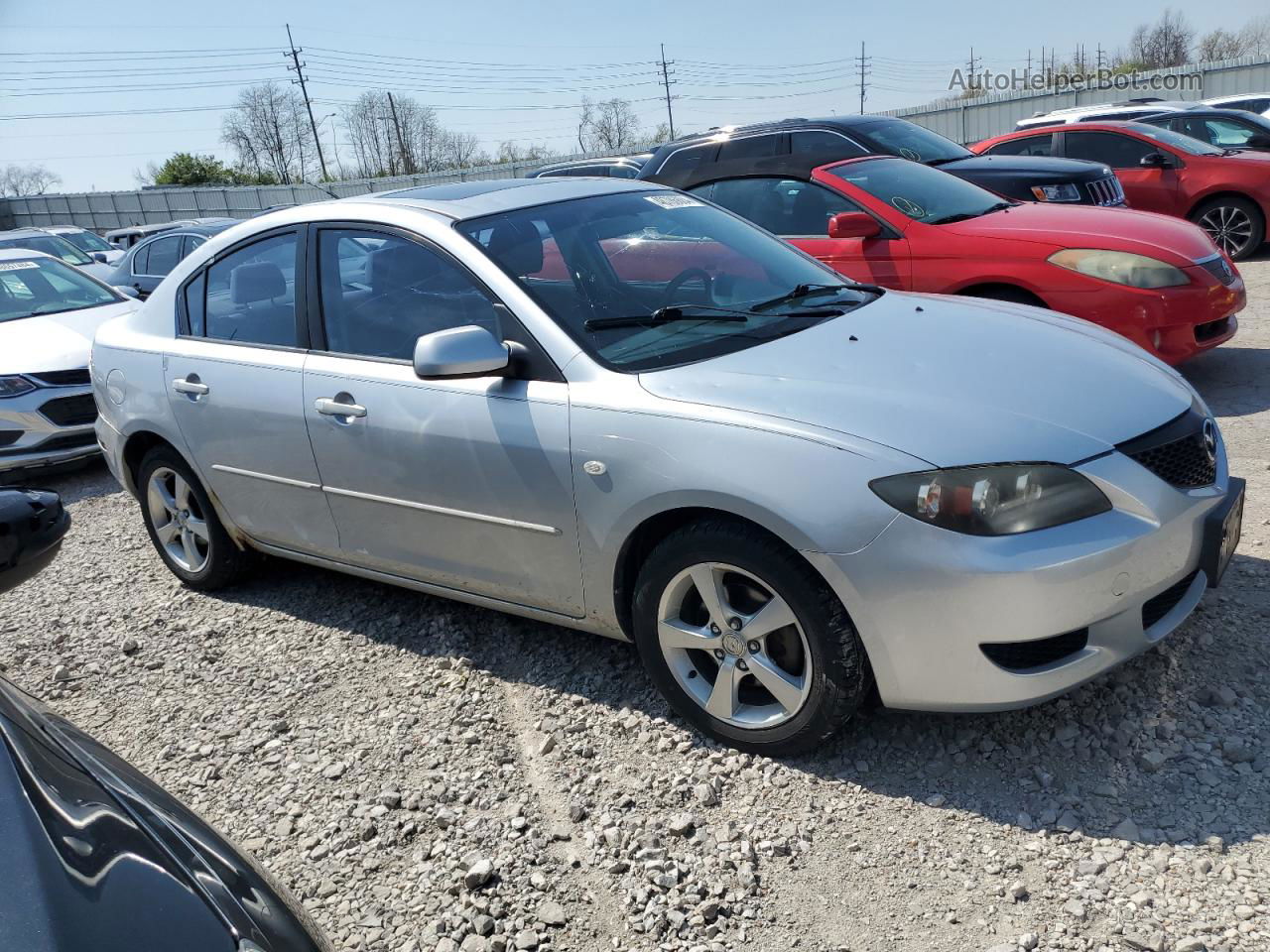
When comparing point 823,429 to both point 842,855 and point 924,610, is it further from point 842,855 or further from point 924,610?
point 842,855

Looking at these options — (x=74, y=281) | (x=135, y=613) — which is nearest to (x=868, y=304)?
(x=135, y=613)

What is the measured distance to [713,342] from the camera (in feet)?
11.3

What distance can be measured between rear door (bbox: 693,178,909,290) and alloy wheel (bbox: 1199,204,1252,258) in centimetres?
623

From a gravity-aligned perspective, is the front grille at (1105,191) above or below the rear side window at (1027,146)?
below

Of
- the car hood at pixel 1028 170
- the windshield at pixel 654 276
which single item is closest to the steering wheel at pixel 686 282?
the windshield at pixel 654 276

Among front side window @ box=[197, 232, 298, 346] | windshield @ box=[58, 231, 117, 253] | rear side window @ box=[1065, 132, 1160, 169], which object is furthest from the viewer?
windshield @ box=[58, 231, 117, 253]

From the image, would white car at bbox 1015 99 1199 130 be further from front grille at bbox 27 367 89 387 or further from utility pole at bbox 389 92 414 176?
utility pole at bbox 389 92 414 176

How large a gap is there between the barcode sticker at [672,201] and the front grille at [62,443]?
4.98 meters

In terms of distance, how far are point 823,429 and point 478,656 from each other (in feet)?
5.89

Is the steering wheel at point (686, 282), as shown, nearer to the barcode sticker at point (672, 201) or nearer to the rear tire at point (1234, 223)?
the barcode sticker at point (672, 201)

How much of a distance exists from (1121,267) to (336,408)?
4.56m

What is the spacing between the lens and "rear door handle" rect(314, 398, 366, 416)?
3.80 meters

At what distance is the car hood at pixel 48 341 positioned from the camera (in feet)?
24.3

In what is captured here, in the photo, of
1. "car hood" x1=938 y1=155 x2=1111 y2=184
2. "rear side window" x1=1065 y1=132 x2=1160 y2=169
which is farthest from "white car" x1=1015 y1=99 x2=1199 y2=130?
"car hood" x1=938 y1=155 x2=1111 y2=184
